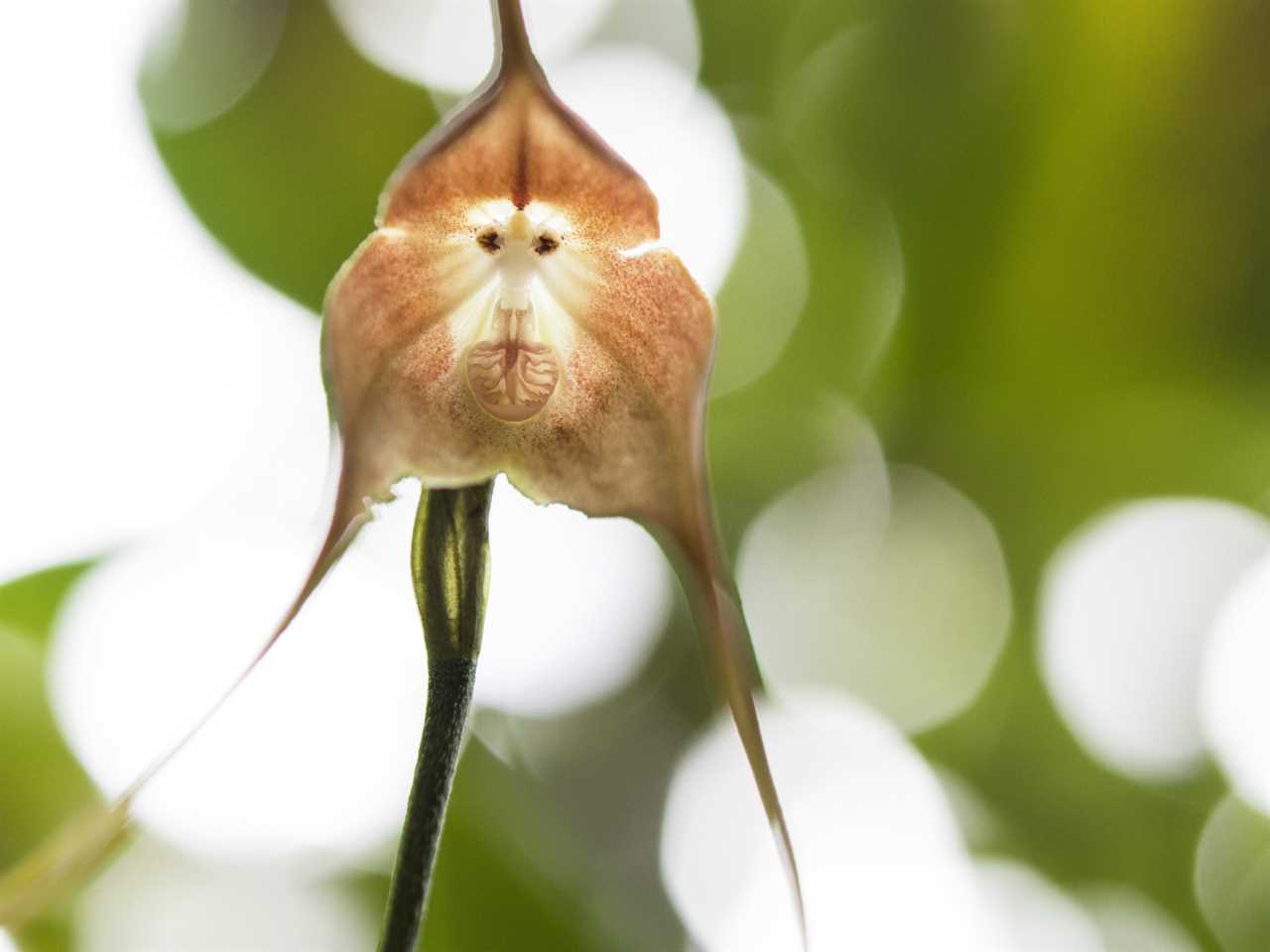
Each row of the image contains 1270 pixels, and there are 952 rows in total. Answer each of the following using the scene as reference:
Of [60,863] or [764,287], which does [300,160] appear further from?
[60,863]

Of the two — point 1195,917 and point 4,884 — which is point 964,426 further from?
point 4,884

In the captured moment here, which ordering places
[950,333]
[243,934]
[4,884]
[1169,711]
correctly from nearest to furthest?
[4,884] → [243,934] → [950,333] → [1169,711]

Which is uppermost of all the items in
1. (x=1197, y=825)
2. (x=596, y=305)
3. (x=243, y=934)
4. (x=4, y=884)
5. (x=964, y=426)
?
(x=596, y=305)

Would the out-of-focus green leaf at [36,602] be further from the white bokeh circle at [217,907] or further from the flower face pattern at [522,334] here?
the flower face pattern at [522,334]

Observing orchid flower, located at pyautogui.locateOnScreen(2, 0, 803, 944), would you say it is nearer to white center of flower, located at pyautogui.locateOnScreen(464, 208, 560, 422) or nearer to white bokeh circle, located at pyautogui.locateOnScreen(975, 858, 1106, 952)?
white center of flower, located at pyautogui.locateOnScreen(464, 208, 560, 422)

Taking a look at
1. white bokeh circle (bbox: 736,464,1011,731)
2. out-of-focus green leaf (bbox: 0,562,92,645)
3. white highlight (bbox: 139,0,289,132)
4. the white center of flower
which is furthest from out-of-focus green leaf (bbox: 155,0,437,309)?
the white center of flower

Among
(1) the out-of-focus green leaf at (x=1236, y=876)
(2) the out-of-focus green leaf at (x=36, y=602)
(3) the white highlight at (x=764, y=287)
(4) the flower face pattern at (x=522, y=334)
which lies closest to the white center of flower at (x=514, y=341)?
(4) the flower face pattern at (x=522, y=334)

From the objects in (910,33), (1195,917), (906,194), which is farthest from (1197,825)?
(910,33)

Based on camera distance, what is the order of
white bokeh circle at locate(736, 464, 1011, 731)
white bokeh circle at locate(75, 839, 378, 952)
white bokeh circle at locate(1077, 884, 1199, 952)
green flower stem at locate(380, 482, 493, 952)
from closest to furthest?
green flower stem at locate(380, 482, 493, 952) → white bokeh circle at locate(75, 839, 378, 952) → white bokeh circle at locate(1077, 884, 1199, 952) → white bokeh circle at locate(736, 464, 1011, 731)
